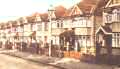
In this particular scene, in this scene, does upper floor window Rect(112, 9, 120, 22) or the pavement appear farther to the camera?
the pavement

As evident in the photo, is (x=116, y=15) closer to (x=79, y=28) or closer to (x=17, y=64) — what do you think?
(x=79, y=28)

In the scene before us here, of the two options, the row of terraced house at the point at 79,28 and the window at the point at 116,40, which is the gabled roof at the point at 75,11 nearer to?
the row of terraced house at the point at 79,28

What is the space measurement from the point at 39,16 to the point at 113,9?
196cm

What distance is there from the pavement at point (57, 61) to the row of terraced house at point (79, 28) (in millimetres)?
140

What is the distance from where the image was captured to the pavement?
4.64 meters

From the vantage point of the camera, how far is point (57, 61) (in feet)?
17.5

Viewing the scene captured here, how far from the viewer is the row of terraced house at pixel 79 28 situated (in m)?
4.32

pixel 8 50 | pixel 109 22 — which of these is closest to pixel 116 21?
pixel 109 22

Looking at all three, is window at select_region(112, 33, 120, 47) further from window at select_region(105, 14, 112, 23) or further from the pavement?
the pavement

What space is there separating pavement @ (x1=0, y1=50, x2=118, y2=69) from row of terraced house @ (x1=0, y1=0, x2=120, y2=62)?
140 mm

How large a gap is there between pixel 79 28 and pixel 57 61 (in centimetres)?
89

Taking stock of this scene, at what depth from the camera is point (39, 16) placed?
18.9 feet

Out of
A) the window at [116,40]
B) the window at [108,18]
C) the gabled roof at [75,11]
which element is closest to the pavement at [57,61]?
the window at [116,40]

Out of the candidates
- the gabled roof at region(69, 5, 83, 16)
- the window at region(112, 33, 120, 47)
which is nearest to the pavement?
the window at region(112, 33, 120, 47)
